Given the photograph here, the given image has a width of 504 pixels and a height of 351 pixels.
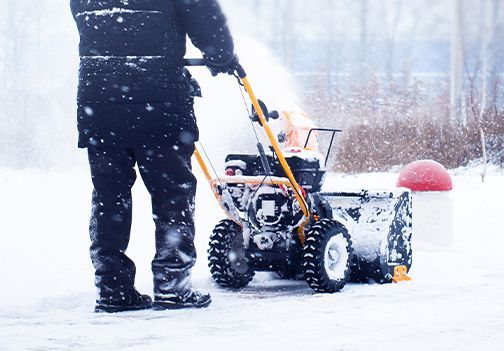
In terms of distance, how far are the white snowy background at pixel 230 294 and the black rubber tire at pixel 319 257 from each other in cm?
8

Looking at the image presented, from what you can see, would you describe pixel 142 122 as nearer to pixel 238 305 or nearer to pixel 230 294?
pixel 238 305

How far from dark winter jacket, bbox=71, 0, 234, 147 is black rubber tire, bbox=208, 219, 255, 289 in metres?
1.34

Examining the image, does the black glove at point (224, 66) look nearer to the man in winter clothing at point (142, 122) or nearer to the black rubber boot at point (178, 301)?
the man in winter clothing at point (142, 122)

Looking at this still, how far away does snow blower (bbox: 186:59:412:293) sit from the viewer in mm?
5086

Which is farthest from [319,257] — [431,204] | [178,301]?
[431,204]

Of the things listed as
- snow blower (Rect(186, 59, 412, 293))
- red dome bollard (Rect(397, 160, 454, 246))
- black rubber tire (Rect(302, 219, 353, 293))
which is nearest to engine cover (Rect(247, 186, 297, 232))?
snow blower (Rect(186, 59, 412, 293))

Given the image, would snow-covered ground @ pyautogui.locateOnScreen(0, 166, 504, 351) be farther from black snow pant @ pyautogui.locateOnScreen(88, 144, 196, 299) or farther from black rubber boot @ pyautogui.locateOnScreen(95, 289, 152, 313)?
black snow pant @ pyautogui.locateOnScreen(88, 144, 196, 299)

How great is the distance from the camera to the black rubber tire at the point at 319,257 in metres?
5.04

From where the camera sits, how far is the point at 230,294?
17.0 feet

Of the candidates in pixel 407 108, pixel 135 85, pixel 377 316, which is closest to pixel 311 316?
pixel 377 316

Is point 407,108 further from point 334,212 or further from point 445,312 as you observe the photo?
point 445,312

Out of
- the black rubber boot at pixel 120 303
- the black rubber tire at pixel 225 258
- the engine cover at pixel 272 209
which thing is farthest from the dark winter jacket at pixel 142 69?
the black rubber tire at pixel 225 258

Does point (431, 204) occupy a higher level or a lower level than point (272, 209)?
higher

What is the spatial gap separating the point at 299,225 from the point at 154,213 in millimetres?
1153
